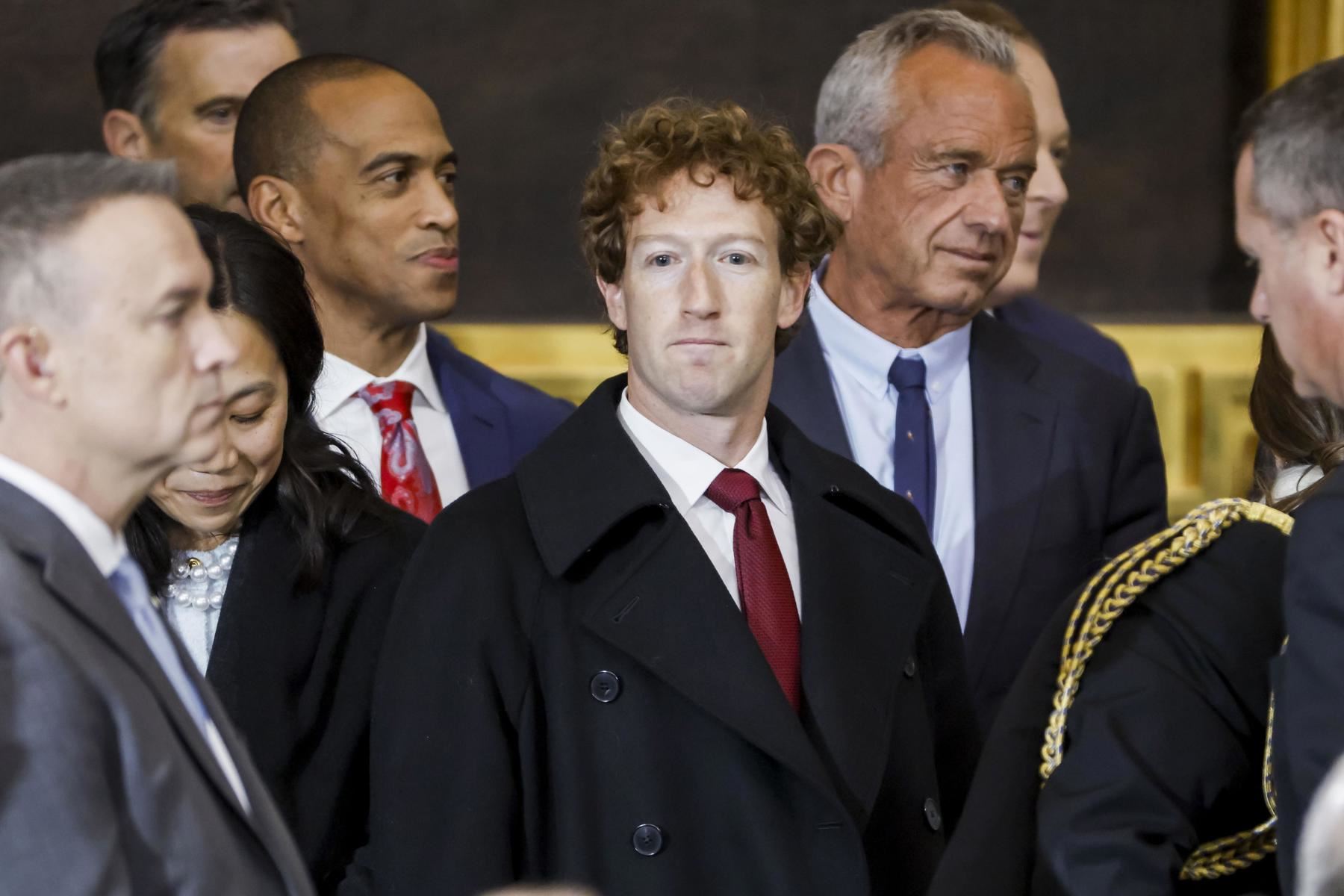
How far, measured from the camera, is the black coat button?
2.15m

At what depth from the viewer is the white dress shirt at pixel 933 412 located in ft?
10.2

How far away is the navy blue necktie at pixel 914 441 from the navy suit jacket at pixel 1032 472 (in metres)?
0.08

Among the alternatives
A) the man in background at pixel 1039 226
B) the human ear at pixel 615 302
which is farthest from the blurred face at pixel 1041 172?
the human ear at pixel 615 302

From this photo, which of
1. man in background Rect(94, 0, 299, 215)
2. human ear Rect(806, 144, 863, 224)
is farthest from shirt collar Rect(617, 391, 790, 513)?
man in background Rect(94, 0, 299, 215)

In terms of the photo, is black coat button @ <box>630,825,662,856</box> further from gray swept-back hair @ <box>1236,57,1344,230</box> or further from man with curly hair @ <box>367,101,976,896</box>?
gray swept-back hair @ <box>1236,57,1344,230</box>

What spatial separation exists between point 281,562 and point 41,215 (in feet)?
3.45

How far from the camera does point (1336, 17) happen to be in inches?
188

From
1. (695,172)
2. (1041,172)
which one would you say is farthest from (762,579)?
(1041,172)

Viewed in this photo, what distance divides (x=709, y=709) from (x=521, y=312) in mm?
2663

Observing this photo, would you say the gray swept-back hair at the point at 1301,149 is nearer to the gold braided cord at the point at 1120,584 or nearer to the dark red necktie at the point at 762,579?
the gold braided cord at the point at 1120,584

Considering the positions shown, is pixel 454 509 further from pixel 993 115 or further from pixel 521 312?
pixel 521 312

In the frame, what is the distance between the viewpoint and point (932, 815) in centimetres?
235

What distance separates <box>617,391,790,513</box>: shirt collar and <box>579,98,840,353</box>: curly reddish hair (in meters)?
0.24

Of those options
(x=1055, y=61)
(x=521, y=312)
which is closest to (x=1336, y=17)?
(x=1055, y=61)
